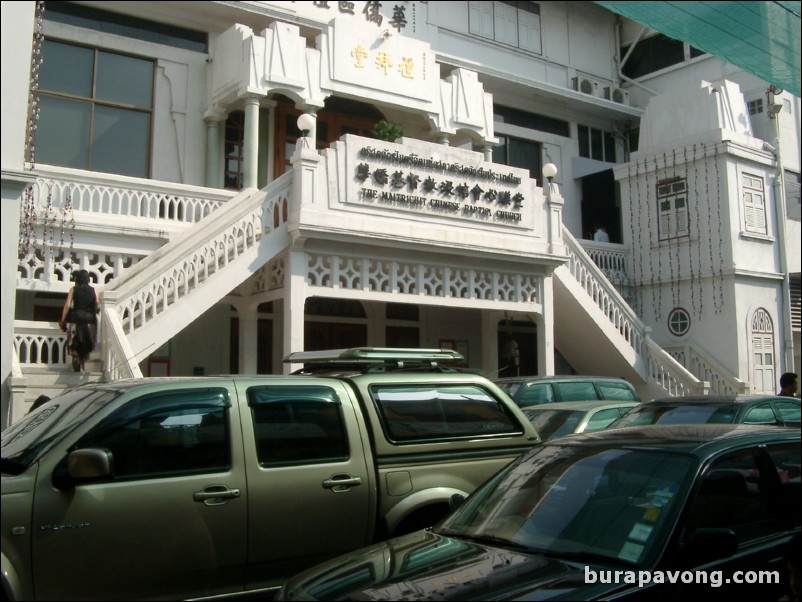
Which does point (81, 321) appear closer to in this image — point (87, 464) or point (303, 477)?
point (303, 477)

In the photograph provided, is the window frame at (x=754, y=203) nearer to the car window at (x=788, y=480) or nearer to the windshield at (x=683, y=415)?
the windshield at (x=683, y=415)

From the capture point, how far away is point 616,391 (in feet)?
40.6

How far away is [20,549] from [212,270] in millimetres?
8212

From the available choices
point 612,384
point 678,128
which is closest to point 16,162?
point 612,384

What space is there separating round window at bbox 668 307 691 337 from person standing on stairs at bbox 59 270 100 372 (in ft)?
49.4

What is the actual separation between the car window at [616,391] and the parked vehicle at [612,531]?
728 centimetres

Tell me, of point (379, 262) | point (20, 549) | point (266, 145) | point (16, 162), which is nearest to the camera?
point (20, 549)

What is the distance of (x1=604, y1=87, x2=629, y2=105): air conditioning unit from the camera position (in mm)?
24094

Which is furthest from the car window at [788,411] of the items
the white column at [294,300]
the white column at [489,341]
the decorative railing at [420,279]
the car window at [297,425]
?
the white column at [489,341]

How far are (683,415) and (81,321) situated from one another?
766cm

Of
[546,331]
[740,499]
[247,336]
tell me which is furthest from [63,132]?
[740,499]

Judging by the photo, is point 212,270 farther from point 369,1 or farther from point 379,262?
point 369,1

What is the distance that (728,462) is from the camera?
435cm

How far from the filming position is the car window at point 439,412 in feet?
19.7
